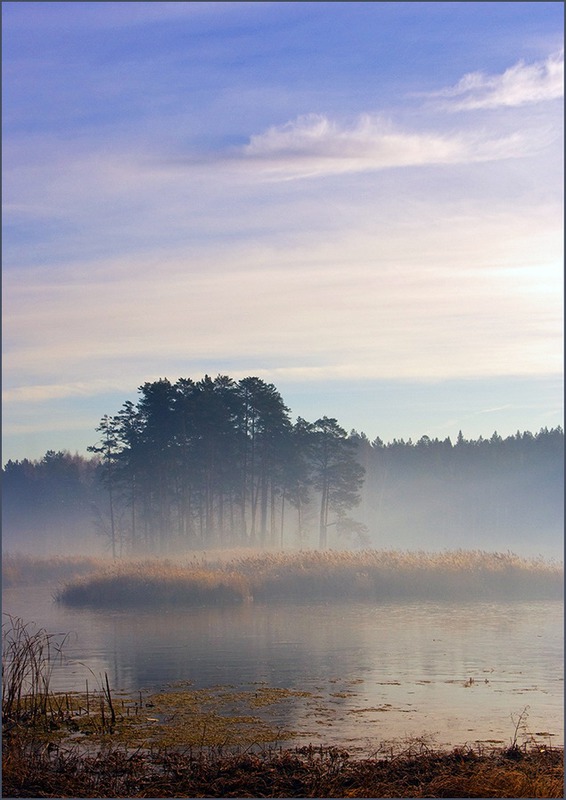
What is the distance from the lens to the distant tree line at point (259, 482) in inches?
1759

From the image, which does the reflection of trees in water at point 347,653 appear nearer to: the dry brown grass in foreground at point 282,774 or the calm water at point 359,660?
the calm water at point 359,660

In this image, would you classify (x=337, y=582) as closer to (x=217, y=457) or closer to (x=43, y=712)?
(x=217, y=457)

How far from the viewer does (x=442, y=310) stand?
67.5ft

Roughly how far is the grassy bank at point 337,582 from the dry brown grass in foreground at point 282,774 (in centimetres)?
2010

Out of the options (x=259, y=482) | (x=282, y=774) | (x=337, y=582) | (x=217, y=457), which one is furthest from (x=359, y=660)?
(x=259, y=482)

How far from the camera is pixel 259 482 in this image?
4853 centimetres

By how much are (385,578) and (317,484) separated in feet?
73.9

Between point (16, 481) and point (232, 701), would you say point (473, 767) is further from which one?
point (16, 481)

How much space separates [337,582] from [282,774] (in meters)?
22.4

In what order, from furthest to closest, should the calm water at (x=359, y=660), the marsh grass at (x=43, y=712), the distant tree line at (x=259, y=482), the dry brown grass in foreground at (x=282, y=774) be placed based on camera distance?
1. the distant tree line at (x=259, y=482)
2. the calm water at (x=359, y=660)
3. the marsh grass at (x=43, y=712)
4. the dry brown grass in foreground at (x=282, y=774)

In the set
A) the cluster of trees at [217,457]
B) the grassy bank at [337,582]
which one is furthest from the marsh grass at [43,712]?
the cluster of trees at [217,457]

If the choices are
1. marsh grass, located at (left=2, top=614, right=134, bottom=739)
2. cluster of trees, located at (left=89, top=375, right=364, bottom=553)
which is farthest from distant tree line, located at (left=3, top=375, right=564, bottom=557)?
marsh grass, located at (left=2, top=614, right=134, bottom=739)

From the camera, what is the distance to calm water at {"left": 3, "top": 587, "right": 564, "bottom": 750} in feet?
43.7

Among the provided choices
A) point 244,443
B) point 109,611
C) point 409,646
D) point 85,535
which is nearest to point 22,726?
point 409,646
